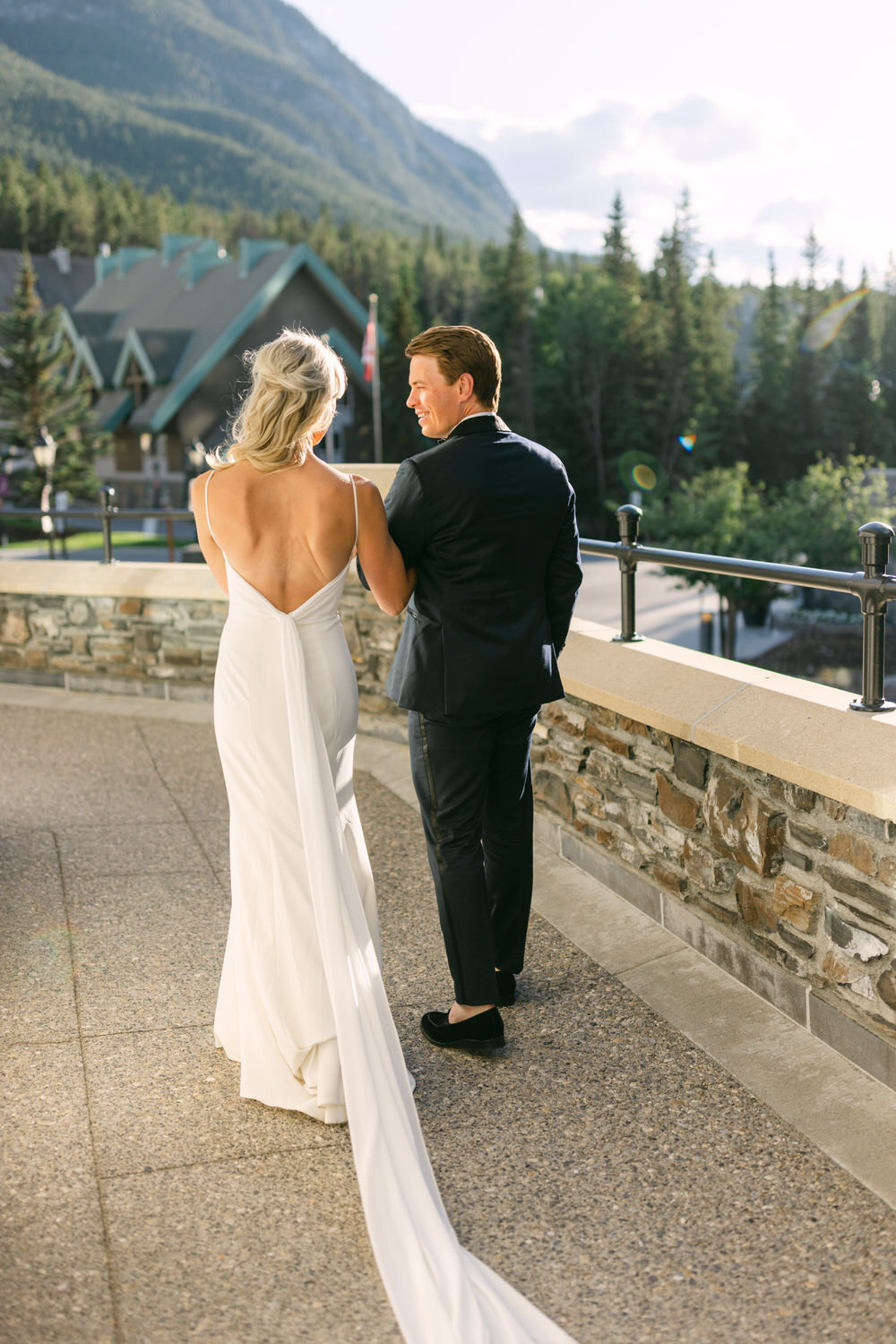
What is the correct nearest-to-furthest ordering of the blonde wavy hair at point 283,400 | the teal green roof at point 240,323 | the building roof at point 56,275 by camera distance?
the blonde wavy hair at point 283,400 → the teal green roof at point 240,323 → the building roof at point 56,275

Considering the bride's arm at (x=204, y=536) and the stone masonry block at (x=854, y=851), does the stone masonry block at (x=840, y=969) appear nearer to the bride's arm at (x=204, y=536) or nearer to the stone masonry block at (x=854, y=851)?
the stone masonry block at (x=854, y=851)

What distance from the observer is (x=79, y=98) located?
6988 inches

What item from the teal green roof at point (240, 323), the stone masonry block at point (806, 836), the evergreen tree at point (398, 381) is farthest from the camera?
the evergreen tree at point (398, 381)

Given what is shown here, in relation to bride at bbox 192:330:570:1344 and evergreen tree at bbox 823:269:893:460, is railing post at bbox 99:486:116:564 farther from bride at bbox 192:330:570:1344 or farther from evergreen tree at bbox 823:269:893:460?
evergreen tree at bbox 823:269:893:460

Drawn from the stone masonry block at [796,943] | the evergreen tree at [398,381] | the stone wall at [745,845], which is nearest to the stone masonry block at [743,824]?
the stone wall at [745,845]

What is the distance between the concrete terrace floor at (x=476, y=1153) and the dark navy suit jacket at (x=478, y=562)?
3.51 ft

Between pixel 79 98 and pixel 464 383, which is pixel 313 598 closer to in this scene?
pixel 464 383

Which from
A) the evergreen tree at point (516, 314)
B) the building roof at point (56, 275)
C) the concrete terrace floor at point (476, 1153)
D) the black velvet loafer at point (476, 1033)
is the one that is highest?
the building roof at point (56, 275)

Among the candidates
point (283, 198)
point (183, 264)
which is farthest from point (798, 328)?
point (283, 198)

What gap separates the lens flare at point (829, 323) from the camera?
77562mm

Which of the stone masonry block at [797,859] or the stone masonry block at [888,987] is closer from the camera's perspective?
the stone masonry block at [888,987]

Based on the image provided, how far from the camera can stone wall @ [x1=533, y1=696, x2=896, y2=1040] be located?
308 centimetres

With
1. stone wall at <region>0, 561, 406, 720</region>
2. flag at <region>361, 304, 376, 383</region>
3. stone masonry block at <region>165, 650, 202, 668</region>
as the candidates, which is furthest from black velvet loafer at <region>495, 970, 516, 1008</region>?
flag at <region>361, 304, 376, 383</region>

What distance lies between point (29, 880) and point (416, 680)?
7.63ft
